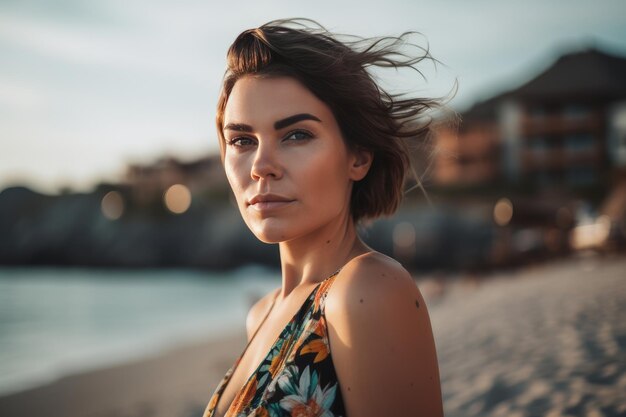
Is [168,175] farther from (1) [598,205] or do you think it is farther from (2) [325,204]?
(2) [325,204]

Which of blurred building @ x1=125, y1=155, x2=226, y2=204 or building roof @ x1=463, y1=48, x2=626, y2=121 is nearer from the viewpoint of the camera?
building roof @ x1=463, y1=48, x2=626, y2=121

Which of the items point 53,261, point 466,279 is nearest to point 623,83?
point 466,279

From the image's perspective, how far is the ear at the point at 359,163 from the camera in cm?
169

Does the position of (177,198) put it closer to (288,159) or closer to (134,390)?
(134,390)

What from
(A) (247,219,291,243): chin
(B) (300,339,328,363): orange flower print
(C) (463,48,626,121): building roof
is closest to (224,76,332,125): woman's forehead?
(A) (247,219,291,243): chin

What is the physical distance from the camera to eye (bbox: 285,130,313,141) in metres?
1.56

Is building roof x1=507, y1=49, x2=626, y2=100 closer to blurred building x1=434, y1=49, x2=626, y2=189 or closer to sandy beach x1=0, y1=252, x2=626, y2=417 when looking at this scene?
blurred building x1=434, y1=49, x2=626, y2=189

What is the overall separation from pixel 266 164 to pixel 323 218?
24 cm

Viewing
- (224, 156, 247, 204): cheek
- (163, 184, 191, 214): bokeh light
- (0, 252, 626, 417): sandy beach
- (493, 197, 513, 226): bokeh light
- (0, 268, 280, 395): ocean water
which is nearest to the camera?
(224, 156, 247, 204): cheek

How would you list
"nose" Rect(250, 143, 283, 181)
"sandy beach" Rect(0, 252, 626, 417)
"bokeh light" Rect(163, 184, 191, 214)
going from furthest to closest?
"bokeh light" Rect(163, 184, 191, 214) < "sandy beach" Rect(0, 252, 626, 417) < "nose" Rect(250, 143, 283, 181)

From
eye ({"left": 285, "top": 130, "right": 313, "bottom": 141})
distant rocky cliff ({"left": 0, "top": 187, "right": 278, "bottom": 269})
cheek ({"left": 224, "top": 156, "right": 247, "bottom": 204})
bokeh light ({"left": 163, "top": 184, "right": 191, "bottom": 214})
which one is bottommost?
distant rocky cliff ({"left": 0, "top": 187, "right": 278, "bottom": 269})

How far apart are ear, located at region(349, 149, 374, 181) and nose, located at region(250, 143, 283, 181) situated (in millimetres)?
272

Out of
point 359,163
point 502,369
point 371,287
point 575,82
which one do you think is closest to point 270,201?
point 359,163

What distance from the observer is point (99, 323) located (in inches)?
867
